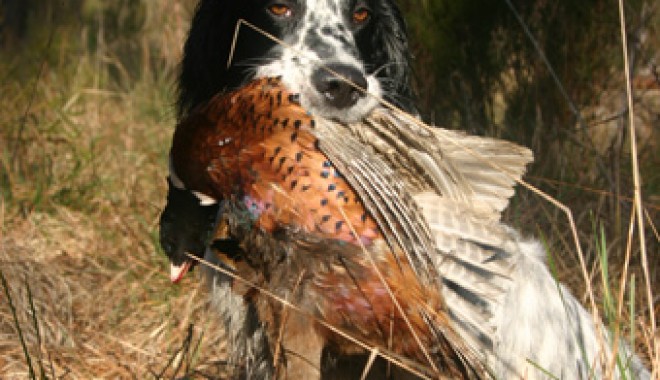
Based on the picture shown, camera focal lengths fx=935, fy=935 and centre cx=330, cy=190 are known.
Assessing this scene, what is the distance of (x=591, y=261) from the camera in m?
3.54

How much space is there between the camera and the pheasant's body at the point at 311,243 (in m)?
1.72

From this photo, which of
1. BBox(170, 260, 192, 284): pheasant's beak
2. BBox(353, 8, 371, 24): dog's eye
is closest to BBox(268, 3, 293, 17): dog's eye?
BBox(353, 8, 371, 24): dog's eye

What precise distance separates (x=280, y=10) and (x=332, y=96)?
0.73m

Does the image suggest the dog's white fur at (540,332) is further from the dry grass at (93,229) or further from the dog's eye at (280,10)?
the dog's eye at (280,10)

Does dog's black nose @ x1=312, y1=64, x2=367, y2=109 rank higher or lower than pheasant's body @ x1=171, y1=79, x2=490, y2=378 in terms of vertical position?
higher

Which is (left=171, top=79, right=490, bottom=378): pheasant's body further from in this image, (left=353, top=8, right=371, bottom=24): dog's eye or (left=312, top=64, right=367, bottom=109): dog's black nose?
(left=353, top=8, right=371, bottom=24): dog's eye

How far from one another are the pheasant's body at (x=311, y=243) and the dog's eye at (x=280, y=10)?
995 millimetres

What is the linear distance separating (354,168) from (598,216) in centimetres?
202

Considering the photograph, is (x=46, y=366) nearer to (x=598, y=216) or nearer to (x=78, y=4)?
(x=598, y=216)

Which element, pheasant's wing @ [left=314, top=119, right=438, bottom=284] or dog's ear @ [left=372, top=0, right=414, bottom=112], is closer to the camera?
pheasant's wing @ [left=314, top=119, right=438, bottom=284]

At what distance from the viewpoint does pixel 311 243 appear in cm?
173

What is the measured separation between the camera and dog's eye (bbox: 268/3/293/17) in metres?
2.79

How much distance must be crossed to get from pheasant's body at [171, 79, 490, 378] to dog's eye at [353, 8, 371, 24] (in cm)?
111

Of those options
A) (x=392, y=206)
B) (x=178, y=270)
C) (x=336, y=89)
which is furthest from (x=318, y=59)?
(x=392, y=206)
